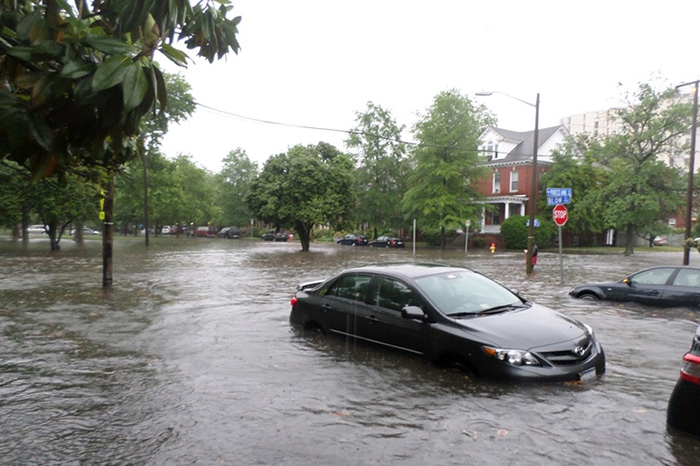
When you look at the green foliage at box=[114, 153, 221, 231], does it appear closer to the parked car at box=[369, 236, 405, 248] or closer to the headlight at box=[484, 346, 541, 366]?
the parked car at box=[369, 236, 405, 248]

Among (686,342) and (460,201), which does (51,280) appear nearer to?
(686,342)

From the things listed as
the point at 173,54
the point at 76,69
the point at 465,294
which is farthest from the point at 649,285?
the point at 76,69

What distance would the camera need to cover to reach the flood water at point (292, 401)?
181 inches

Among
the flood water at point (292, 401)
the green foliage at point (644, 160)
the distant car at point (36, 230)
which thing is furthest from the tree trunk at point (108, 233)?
the distant car at point (36, 230)

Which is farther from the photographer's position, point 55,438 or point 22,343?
point 22,343

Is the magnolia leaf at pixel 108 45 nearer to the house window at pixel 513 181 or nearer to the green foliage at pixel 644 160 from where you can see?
the green foliage at pixel 644 160

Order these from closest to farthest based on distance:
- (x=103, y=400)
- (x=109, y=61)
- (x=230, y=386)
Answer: (x=109, y=61) → (x=103, y=400) → (x=230, y=386)

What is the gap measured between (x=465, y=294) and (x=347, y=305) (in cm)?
181

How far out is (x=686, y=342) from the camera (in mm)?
8914

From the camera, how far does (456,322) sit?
6660 mm

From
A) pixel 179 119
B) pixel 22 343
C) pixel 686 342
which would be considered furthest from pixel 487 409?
pixel 179 119

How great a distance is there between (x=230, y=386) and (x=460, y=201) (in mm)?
44937

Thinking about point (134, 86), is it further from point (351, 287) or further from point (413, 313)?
point (351, 287)

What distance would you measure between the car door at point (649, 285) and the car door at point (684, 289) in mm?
144
